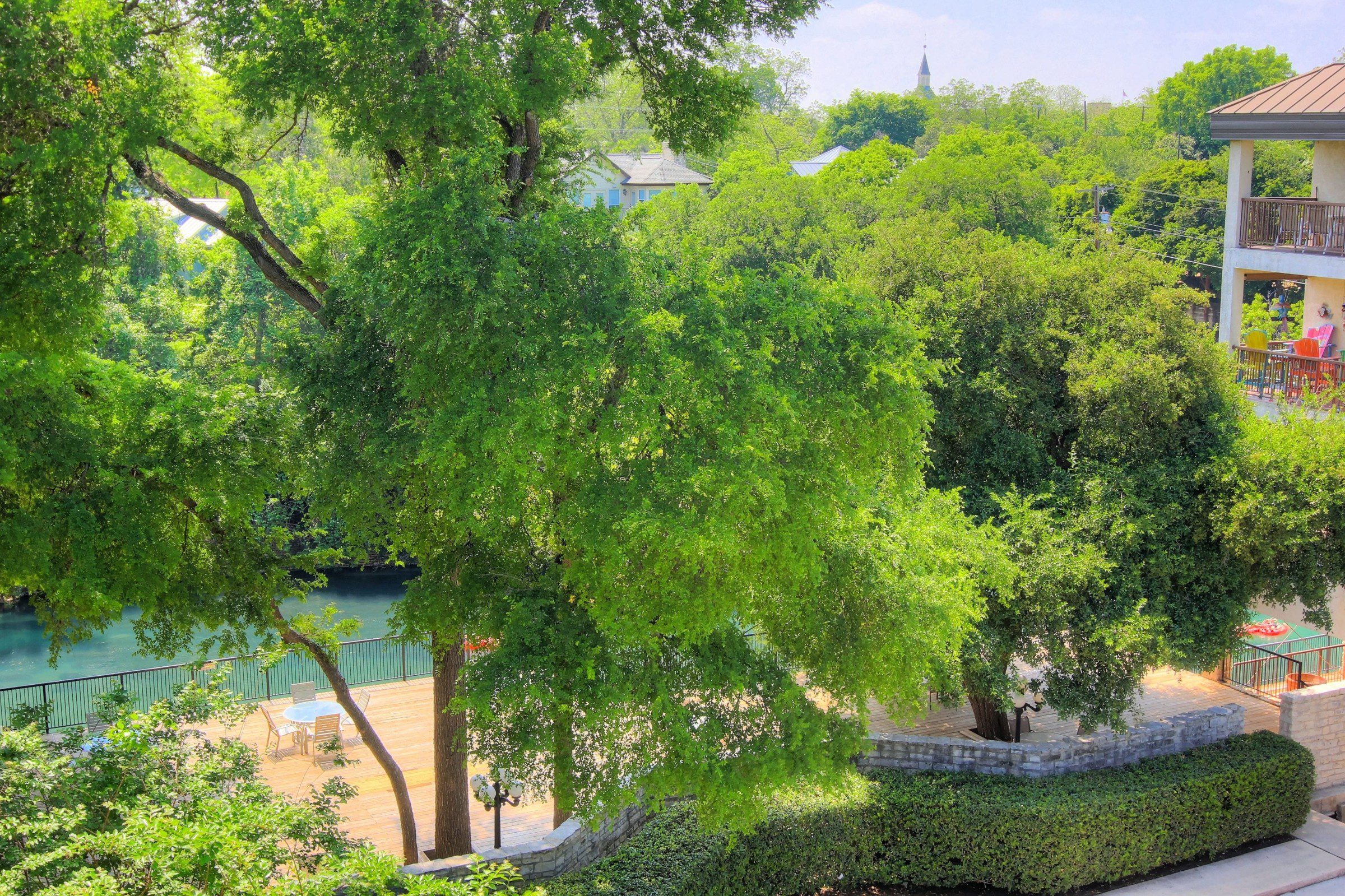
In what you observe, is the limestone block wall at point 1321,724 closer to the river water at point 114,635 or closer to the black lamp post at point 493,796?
the black lamp post at point 493,796

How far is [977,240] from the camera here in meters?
17.2

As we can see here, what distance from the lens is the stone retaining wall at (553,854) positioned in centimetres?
1101

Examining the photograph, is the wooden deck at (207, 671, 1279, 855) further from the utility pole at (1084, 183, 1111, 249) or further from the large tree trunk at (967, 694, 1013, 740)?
the utility pole at (1084, 183, 1111, 249)

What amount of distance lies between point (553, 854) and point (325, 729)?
17.0ft

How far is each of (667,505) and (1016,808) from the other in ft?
21.7

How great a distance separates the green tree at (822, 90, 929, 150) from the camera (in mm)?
85500

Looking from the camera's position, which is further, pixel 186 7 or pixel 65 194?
pixel 186 7

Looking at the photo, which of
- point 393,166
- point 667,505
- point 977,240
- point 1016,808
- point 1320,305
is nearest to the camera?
point 667,505

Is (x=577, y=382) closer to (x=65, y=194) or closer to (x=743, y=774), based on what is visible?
(x=743, y=774)

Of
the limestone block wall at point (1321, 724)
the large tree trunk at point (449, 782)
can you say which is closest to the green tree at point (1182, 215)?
the limestone block wall at point (1321, 724)

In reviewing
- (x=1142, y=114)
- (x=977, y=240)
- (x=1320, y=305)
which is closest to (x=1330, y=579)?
(x=977, y=240)

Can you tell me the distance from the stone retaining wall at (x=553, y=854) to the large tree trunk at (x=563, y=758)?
0.59 meters

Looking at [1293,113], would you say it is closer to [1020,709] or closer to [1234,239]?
[1234,239]

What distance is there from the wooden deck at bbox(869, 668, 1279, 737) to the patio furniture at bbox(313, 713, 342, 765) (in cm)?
714
